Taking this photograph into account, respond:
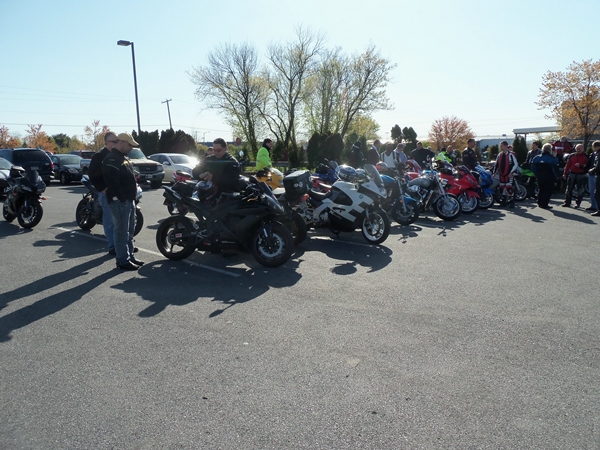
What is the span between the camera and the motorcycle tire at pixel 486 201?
14961 millimetres

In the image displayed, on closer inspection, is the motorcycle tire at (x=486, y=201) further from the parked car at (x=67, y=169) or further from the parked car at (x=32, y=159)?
the parked car at (x=67, y=169)

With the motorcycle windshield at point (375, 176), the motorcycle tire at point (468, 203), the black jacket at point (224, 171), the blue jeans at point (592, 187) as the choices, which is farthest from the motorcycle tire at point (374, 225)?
the blue jeans at point (592, 187)

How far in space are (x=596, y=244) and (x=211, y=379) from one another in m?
8.12

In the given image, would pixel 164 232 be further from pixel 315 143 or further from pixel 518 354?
pixel 315 143

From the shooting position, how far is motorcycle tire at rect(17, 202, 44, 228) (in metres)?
11.2

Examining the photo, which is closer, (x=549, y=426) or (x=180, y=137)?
(x=549, y=426)

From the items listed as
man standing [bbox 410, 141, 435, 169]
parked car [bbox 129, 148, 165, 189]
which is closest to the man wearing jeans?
man standing [bbox 410, 141, 435, 169]

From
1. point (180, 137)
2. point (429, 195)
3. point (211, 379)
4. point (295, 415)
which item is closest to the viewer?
point (295, 415)

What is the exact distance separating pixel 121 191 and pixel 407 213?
666cm

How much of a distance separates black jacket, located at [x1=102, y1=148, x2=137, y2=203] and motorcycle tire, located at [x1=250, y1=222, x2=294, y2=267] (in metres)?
1.94

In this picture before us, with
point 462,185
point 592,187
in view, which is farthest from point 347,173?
point 592,187

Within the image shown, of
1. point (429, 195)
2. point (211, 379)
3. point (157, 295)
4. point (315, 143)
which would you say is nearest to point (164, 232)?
point (157, 295)

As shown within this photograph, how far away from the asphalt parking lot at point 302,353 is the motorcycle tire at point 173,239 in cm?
18

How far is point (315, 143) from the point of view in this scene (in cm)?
3981
